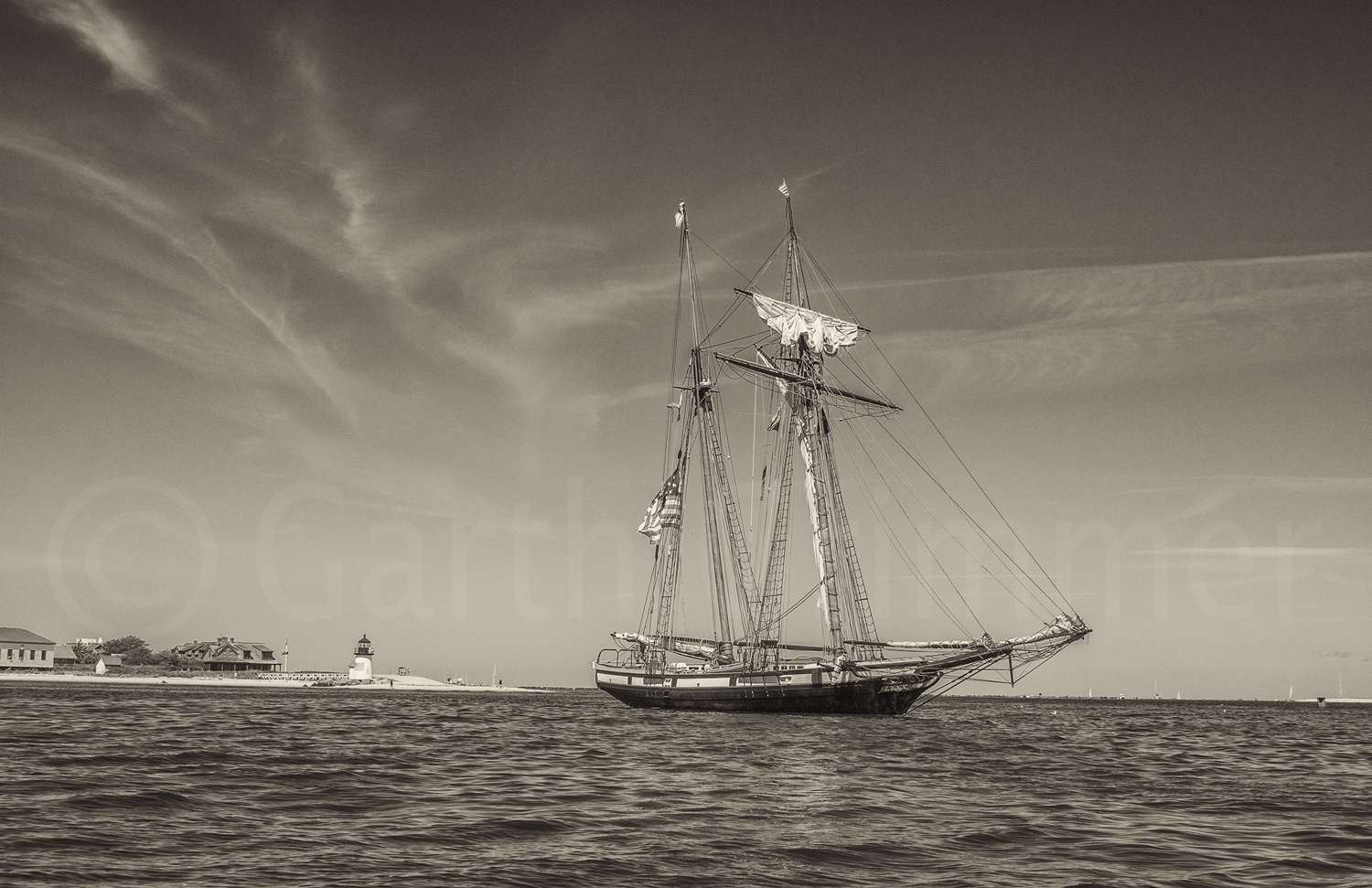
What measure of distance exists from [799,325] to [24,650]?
16915 cm

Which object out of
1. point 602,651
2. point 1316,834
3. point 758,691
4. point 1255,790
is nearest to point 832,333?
point 758,691

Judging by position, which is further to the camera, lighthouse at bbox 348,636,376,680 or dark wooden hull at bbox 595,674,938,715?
lighthouse at bbox 348,636,376,680

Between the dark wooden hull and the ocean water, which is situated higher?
the ocean water

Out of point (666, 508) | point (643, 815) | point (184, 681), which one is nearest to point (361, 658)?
point (184, 681)

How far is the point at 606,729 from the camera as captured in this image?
53.0 metres

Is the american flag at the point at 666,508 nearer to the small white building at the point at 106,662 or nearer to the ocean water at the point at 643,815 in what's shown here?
the ocean water at the point at 643,815

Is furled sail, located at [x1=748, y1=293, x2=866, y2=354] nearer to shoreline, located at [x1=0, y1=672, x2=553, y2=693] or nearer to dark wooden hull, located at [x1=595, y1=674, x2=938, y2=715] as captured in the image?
dark wooden hull, located at [x1=595, y1=674, x2=938, y2=715]

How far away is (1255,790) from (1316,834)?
9921mm

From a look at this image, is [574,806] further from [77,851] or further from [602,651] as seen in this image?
[602,651]

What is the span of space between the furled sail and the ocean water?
144ft

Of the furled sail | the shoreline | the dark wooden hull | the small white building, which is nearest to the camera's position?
the dark wooden hull

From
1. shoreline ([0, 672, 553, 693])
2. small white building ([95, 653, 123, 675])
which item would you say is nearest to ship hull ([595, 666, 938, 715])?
shoreline ([0, 672, 553, 693])

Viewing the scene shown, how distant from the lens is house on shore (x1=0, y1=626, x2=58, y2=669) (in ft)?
564

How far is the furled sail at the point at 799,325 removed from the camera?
78.4m
